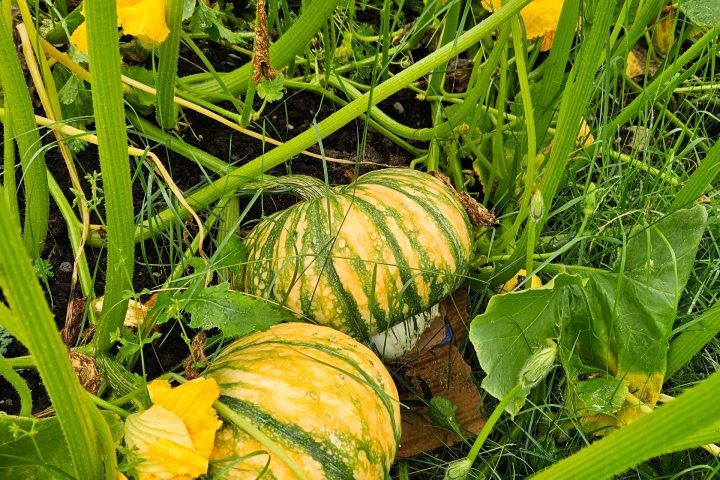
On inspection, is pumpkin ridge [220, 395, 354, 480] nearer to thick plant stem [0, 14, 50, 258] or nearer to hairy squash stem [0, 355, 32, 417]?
hairy squash stem [0, 355, 32, 417]

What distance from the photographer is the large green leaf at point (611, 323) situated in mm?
1602

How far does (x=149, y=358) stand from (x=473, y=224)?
2.78 ft

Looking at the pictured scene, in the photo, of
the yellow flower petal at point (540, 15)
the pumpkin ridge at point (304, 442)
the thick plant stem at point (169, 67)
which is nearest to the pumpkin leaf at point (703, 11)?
the yellow flower petal at point (540, 15)

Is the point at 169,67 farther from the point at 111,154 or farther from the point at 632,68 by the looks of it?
the point at 632,68

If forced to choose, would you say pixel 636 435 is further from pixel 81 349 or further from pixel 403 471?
pixel 81 349

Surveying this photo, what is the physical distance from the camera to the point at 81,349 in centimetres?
151

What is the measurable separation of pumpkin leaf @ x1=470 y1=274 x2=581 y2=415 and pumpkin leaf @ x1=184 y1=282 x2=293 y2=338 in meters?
0.43

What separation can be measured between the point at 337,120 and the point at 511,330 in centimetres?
58

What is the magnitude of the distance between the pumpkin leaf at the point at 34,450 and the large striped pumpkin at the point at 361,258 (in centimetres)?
57

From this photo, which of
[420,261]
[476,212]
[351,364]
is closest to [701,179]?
[476,212]

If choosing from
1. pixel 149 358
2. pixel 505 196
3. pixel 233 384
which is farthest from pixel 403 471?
pixel 505 196

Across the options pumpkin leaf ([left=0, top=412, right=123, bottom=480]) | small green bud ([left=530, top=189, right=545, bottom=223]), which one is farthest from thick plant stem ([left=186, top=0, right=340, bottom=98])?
pumpkin leaf ([left=0, top=412, right=123, bottom=480])

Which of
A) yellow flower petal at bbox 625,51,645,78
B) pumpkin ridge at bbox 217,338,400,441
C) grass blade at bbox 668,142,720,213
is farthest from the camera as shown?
yellow flower petal at bbox 625,51,645,78

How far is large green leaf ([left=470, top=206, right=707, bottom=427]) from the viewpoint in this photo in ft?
5.25
